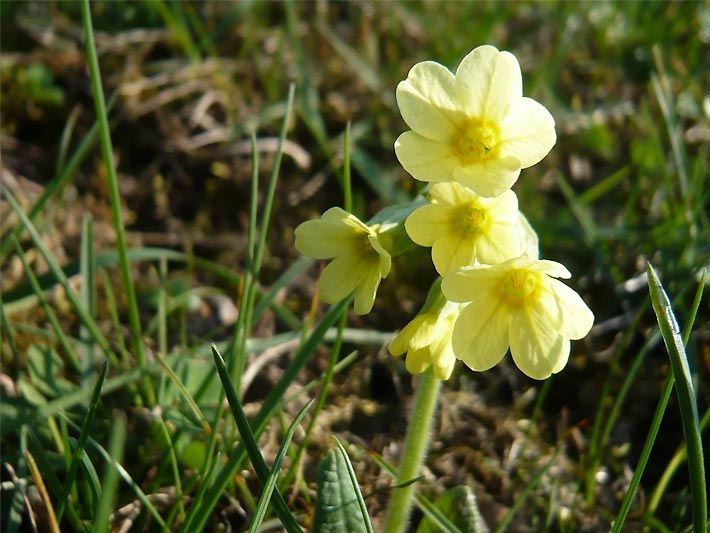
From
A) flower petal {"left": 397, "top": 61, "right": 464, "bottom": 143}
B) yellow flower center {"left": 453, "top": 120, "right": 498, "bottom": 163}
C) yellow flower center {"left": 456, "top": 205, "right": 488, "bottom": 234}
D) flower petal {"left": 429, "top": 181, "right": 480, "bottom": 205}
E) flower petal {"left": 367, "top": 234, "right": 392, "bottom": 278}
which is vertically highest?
flower petal {"left": 397, "top": 61, "right": 464, "bottom": 143}

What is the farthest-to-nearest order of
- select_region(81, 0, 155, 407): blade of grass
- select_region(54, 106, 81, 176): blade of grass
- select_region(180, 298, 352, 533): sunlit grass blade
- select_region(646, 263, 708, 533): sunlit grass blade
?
select_region(54, 106, 81, 176): blade of grass, select_region(81, 0, 155, 407): blade of grass, select_region(180, 298, 352, 533): sunlit grass blade, select_region(646, 263, 708, 533): sunlit grass blade

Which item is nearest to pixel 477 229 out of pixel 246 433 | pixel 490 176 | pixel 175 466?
pixel 490 176

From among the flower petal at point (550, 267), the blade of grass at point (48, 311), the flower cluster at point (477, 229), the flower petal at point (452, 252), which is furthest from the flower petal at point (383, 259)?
the blade of grass at point (48, 311)

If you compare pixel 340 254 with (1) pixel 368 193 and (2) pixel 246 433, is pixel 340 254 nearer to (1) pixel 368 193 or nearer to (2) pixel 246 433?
(2) pixel 246 433

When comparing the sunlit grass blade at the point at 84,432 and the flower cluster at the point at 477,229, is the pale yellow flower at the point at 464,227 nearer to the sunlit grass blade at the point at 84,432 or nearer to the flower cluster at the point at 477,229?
the flower cluster at the point at 477,229

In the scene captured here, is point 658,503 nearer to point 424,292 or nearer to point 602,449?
point 602,449

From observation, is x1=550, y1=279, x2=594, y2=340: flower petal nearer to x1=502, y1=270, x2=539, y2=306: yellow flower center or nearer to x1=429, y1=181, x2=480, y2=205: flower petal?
x1=502, y1=270, x2=539, y2=306: yellow flower center

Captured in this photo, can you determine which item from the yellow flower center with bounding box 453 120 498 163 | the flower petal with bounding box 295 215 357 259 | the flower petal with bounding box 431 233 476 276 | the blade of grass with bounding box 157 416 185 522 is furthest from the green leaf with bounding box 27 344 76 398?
the yellow flower center with bounding box 453 120 498 163

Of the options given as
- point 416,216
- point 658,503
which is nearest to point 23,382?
point 416,216
